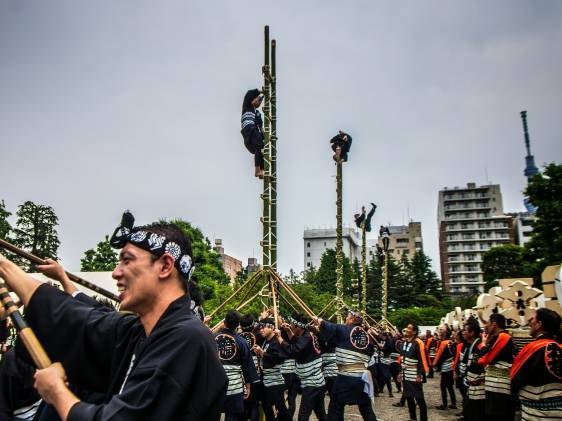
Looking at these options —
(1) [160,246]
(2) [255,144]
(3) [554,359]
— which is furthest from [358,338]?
(1) [160,246]

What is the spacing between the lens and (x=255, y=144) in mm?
9008

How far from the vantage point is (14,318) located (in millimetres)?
2133

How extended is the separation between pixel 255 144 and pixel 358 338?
457 centimetres

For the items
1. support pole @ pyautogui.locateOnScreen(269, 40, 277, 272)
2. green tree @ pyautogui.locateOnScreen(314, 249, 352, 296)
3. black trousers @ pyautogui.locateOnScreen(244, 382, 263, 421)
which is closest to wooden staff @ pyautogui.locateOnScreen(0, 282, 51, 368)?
support pole @ pyautogui.locateOnScreen(269, 40, 277, 272)

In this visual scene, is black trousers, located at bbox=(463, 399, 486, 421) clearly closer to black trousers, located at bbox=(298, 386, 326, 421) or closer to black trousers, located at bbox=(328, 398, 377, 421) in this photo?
black trousers, located at bbox=(328, 398, 377, 421)

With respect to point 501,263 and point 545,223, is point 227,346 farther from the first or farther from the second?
point 501,263

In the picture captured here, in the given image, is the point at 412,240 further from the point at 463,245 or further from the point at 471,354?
the point at 471,354

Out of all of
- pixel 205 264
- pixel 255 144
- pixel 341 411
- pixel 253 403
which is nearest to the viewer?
pixel 341 411

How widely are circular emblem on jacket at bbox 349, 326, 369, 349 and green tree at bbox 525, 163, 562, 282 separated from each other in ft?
87.3

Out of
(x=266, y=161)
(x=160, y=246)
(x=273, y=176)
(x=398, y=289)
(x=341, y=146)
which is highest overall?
(x=341, y=146)

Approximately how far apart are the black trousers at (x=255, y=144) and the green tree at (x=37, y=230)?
39471 millimetres

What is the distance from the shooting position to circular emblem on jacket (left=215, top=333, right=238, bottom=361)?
8531 millimetres

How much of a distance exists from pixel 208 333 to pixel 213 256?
42.8m

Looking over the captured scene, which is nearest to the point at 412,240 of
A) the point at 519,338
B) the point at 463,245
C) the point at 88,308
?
the point at 463,245
